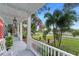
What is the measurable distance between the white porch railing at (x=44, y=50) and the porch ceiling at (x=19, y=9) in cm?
37

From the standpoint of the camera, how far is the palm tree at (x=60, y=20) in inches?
102

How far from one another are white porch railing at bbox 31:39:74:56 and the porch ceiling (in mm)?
366

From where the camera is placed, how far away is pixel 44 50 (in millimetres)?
2672

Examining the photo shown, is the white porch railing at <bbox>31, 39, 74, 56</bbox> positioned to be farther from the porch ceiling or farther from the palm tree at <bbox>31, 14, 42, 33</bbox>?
the porch ceiling

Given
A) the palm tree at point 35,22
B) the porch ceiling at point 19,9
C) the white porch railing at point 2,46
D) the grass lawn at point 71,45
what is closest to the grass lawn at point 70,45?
the grass lawn at point 71,45

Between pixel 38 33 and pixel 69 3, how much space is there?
54 cm

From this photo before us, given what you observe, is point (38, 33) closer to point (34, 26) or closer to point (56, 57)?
point (34, 26)

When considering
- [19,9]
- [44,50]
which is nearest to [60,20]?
[44,50]

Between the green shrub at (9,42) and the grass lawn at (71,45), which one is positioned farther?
the green shrub at (9,42)

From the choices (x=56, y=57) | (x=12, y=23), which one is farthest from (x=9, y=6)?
(x=56, y=57)

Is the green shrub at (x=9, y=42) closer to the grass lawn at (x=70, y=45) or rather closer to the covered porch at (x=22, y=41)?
the covered porch at (x=22, y=41)

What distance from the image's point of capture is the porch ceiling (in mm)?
2604

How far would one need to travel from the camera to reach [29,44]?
107 inches

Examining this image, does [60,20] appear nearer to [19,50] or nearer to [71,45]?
[71,45]
